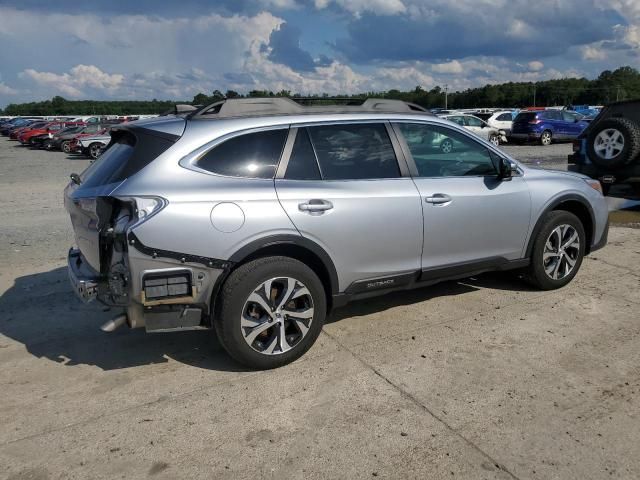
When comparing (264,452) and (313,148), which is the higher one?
(313,148)

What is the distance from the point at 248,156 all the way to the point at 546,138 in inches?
982

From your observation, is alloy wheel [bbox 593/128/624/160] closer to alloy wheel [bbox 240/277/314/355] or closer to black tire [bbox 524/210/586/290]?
black tire [bbox 524/210/586/290]

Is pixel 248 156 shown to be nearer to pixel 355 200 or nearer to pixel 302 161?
pixel 302 161

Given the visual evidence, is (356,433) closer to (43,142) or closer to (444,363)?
(444,363)

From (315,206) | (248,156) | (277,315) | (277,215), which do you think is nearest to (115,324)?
(277,315)

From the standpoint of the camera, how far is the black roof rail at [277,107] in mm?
3936

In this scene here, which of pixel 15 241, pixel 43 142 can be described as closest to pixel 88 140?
pixel 43 142

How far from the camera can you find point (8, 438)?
3.13m

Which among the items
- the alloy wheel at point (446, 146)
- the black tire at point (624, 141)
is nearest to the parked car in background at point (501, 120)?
the black tire at point (624, 141)

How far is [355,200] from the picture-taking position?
4.02 m

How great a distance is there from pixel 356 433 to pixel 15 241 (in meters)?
6.45

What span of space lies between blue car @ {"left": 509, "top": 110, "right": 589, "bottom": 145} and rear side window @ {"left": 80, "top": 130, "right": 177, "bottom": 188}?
961 inches

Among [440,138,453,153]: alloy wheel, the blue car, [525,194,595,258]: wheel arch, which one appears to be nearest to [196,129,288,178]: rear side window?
[440,138,453,153]: alloy wheel

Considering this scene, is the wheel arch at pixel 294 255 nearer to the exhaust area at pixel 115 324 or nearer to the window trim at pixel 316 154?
the window trim at pixel 316 154
